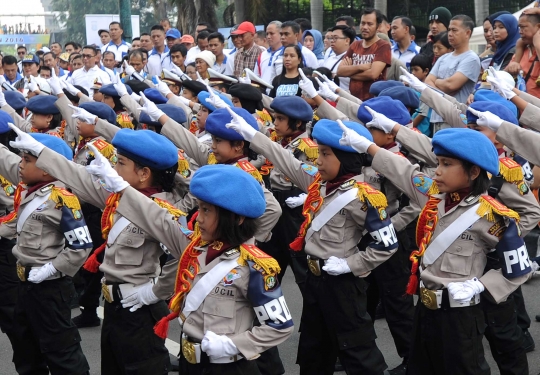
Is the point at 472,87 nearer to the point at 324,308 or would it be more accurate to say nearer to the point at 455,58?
the point at 455,58

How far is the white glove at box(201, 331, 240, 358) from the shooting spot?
3.92 metres

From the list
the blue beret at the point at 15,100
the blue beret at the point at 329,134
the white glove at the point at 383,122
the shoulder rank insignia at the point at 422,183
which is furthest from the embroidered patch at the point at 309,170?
the blue beret at the point at 15,100

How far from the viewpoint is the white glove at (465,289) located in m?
4.44

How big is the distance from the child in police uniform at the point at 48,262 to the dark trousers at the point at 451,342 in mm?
2247

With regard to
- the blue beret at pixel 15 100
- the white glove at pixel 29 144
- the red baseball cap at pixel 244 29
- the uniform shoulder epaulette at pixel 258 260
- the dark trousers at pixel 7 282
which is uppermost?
the red baseball cap at pixel 244 29

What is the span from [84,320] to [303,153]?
2.46 meters

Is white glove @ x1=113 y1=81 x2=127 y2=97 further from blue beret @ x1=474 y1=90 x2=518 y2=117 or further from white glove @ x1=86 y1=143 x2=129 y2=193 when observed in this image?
white glove @ x1=86 y1=143 x2=129 y2=193

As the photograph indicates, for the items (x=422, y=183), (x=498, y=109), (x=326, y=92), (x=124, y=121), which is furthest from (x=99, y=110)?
(x=498, y=109)

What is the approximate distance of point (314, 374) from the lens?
5500mm

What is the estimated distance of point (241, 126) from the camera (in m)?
5.84

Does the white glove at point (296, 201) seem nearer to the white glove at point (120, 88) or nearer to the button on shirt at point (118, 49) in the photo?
the white glove at point (120, 88)

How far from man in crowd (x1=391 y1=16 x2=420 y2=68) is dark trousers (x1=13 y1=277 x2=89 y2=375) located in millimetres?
6760

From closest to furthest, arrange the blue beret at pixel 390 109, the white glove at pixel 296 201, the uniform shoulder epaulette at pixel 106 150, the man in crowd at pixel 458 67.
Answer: the blue beret at pixel 390 109, the white glove at pixel 296 201, the uniform shoulder epaulette at pixel 106 150, the man in crowd at pixel 458 67

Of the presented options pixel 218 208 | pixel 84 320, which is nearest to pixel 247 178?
pixel 218 208
